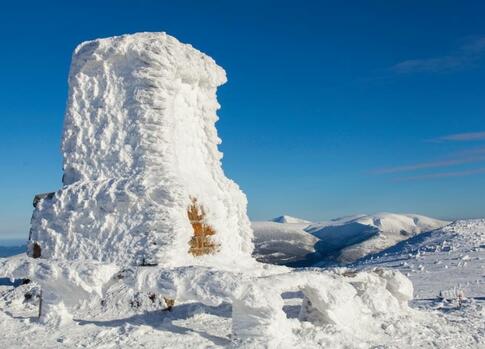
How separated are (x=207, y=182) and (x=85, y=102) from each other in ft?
8.96

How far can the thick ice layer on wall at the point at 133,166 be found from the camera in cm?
931

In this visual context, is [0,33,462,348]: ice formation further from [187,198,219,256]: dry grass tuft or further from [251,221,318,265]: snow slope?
[251,221,318,265]: snow slope

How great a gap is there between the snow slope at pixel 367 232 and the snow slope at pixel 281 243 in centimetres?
144

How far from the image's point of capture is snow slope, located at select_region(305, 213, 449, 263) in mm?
52469

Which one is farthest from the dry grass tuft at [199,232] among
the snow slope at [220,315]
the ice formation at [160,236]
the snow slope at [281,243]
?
the snow slope at [281,243]

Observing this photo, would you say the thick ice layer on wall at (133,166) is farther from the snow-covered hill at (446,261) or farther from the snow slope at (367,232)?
the snow slope at (367,232)

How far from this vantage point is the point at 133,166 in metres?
9.88

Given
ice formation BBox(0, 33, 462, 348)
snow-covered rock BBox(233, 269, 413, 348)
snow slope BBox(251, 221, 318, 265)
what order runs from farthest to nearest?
snow slope BBox(251, 221, 318, 265) < ice formation BBox(0, 33, 462, 348) < snow-covered rock BBox(233, 269, 413, 348)

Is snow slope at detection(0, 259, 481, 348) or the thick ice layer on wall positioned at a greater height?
the thick ice layer on wall

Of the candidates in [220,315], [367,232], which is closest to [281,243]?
[367,232]

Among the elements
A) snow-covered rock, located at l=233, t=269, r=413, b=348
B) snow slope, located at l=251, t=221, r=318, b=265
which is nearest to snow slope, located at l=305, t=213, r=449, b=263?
snow slope, located at l=251, t=221, r=318, b=265

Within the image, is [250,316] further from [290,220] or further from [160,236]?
[290,220]

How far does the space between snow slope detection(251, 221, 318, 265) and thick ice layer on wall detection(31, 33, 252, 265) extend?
3387cm

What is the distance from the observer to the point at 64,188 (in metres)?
9.96
